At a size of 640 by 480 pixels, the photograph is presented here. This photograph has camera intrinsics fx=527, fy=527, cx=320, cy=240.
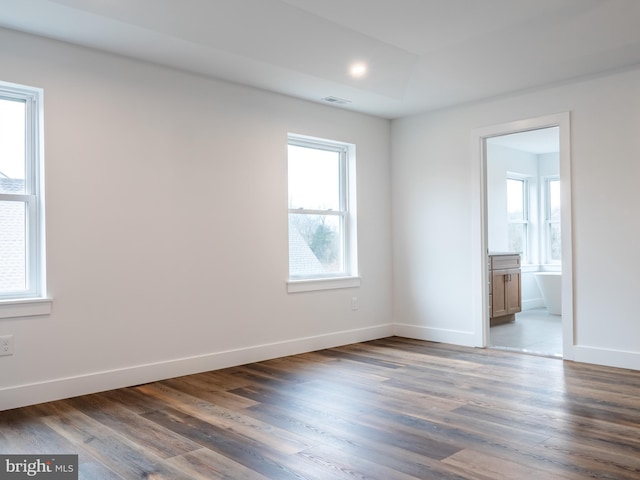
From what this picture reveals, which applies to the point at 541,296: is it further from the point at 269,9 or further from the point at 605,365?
the point at 269,9

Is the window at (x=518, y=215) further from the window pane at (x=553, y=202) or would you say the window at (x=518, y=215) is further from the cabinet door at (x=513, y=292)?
the cabinet door at (x=513, y=292)

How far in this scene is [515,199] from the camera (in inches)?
318

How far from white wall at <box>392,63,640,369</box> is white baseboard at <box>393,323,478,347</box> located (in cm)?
1

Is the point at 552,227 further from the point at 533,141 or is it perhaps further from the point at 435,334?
the point at 435,334

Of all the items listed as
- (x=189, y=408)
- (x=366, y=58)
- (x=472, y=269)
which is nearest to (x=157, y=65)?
(x=366, y=58)

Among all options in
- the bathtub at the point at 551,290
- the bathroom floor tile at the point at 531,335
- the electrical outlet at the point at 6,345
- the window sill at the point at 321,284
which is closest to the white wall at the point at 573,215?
the bathroom floor tile at the point at 531,335

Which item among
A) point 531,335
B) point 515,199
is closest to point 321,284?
point 531,335

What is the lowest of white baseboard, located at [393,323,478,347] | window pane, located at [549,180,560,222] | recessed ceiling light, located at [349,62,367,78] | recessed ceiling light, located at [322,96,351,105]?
white baseboard, located at [393,323,478,347]

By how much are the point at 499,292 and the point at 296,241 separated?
9.43ft

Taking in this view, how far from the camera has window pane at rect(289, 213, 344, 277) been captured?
486 centimetres

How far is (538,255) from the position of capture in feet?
26.9

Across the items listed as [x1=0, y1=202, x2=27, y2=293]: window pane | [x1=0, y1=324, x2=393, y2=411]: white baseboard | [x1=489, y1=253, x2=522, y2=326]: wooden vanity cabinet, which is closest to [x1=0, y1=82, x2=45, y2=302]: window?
[x1=0, y1=202, x2=27, y2=293]: window pane

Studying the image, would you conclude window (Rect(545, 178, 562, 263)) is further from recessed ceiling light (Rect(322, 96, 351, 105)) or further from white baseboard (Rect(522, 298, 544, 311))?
recessed ceiling light (Rect(322, 96, 351, 105))

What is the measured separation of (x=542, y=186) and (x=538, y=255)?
1.08 meters
